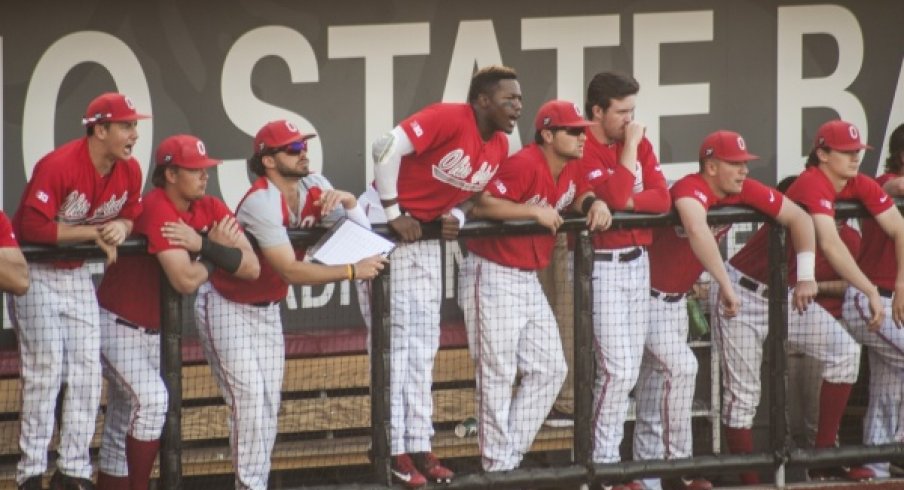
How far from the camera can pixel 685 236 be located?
7.41 m

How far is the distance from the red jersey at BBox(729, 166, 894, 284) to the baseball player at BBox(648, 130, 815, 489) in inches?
6.7

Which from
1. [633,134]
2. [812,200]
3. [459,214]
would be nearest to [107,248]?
[459,214]

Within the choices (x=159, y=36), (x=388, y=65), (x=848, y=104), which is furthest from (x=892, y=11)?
(x=159, y=36)

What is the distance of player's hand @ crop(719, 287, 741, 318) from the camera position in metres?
7.27

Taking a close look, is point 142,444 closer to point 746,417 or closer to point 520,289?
point 520,289

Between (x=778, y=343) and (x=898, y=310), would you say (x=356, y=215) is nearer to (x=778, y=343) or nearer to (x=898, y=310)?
(x=778, y=343)

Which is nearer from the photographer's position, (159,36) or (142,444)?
(142,444)

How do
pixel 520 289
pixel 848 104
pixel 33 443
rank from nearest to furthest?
pixel 33 443, pixel 520 289, pixel 848 104

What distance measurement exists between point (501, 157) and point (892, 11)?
9.22 ft

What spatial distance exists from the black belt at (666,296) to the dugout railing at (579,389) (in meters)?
0.35

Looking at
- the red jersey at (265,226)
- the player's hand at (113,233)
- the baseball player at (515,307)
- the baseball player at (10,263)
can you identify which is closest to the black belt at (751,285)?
the baseball player at (515,307)

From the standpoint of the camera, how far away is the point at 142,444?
667 centimetres

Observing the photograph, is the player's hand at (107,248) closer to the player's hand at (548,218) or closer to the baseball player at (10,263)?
the baseball player at (10,263)

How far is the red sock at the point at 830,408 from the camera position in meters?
7.53
